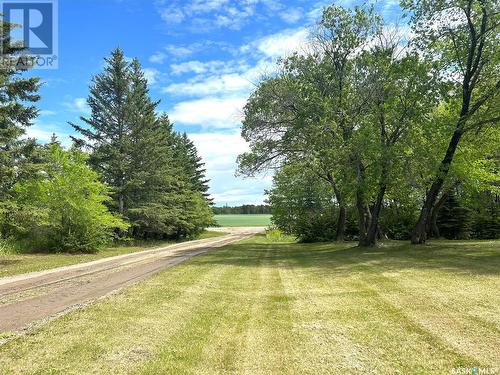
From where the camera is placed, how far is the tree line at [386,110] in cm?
1822

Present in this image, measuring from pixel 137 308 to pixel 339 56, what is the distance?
18.7 m

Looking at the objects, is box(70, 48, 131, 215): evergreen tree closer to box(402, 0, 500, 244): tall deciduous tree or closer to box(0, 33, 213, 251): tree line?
box(0, 33, 213, 251): tree line

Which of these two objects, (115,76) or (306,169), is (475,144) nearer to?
(306,169)

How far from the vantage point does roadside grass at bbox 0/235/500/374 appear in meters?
4.72

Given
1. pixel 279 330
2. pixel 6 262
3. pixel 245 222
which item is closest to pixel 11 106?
pixel 6 262

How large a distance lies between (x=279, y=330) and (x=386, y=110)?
15.7 metres

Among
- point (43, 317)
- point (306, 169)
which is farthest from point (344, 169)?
point (43, 317)

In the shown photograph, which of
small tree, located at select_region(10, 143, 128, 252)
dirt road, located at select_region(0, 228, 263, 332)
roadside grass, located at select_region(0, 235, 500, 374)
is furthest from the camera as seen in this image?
small tree, located at select_region(10, 143, 128, 252)

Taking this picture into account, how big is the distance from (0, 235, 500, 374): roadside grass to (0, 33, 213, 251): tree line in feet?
39.5

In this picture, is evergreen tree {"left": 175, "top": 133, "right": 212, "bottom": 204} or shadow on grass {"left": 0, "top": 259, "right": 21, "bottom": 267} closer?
shadow on grass {"left": 0, "top": 259, "right": 21, "bottom": 267}

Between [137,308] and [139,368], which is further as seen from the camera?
[137,308]

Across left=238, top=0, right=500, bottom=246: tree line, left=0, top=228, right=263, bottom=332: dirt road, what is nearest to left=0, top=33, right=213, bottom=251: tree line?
left=0, top=228, right=263, bottom=332: dirt road

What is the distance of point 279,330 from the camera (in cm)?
607

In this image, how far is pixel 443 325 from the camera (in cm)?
591
